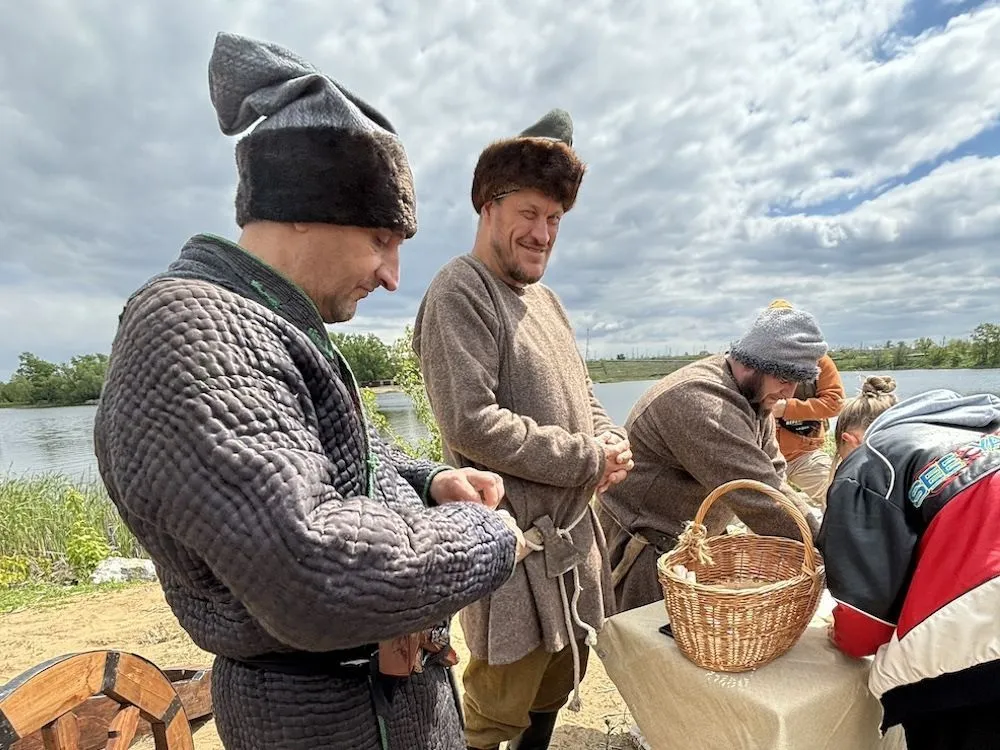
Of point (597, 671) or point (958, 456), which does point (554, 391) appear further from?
point (597, 671)

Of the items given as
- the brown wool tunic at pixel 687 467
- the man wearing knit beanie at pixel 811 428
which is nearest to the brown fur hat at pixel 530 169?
the brown wool tunic at pixel 687 467

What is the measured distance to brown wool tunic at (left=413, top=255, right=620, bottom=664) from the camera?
192 cm

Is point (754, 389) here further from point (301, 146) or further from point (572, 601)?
point (301, 146)

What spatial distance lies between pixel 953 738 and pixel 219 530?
183 centimetres

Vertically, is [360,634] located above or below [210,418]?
below

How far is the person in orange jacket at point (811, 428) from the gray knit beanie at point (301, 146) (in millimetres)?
4280

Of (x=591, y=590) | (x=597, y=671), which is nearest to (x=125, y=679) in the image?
(x=591, y=590)

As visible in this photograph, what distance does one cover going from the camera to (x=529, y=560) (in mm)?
2059

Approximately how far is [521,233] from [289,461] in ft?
5.12

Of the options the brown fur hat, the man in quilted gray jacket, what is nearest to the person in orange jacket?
the brown fur hat

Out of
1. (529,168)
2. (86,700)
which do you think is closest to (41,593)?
(86,700)

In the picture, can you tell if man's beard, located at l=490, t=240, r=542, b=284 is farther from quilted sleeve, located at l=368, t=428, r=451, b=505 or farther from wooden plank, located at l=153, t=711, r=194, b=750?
wooden plank, located at l=153, t=711, r=194, b=750

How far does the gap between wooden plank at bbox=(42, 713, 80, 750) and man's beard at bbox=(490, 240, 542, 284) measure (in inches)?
65.5

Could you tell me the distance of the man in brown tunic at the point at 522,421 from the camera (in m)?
1.94
